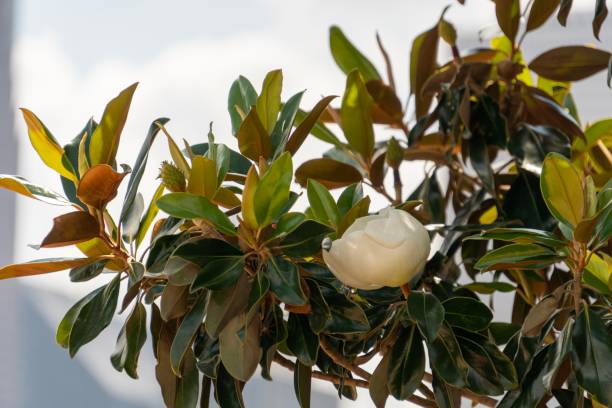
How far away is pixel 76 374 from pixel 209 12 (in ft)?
3.80

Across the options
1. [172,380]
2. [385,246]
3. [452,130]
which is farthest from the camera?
[452,130]

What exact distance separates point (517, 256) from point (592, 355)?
105mm

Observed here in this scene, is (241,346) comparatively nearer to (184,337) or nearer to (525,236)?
(184,337)

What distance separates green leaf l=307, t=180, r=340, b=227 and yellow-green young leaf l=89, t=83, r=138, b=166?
0.65ft

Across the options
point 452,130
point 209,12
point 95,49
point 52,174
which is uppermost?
point 452,130

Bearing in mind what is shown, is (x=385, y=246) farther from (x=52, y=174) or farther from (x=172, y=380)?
(x=52, y=174)

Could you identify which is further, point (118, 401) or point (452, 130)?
point (118, 401)

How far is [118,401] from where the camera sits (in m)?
2.46

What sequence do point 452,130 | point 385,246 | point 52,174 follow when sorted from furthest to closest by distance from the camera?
point 52,174 → point 452,130 → point 385,246

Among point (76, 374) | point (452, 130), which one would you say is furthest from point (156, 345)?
point (76, 374)

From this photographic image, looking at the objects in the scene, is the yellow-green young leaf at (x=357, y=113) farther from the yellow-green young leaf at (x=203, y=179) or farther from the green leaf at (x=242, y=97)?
the yellow-green young leaf at (x=203, y=179)

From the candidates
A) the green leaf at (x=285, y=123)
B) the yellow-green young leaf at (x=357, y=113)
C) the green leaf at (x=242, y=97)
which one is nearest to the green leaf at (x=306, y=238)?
the green leaf at (x=285, y=123)

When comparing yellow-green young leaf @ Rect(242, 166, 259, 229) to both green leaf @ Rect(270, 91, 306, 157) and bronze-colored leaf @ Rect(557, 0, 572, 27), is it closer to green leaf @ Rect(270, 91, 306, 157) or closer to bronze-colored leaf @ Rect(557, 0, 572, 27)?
green leaf @ Rect(270, 91, 306, 157)

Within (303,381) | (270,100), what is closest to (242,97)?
(270,100)
